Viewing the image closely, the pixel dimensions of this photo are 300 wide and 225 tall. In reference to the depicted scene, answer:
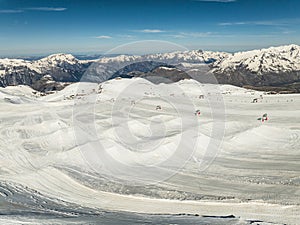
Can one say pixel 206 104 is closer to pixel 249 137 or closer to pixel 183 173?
pixel 249 137

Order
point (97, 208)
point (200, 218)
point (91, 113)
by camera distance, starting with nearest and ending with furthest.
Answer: point (200, 218)
point (97, 208)
point (91, 113)

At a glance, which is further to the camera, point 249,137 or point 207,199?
point 249,137

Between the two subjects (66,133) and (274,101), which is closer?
(66,133)

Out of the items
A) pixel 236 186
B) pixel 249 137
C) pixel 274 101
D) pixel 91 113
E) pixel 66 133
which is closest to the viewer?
pixel 236 186

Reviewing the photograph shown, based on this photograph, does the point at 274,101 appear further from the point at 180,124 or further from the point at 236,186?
the point at 236,186

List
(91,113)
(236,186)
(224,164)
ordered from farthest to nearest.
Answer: (91,113) < (224,164) < (236,186)

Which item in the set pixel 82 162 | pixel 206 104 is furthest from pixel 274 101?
pixel 82 162

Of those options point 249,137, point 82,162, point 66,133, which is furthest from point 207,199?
point 66,133
